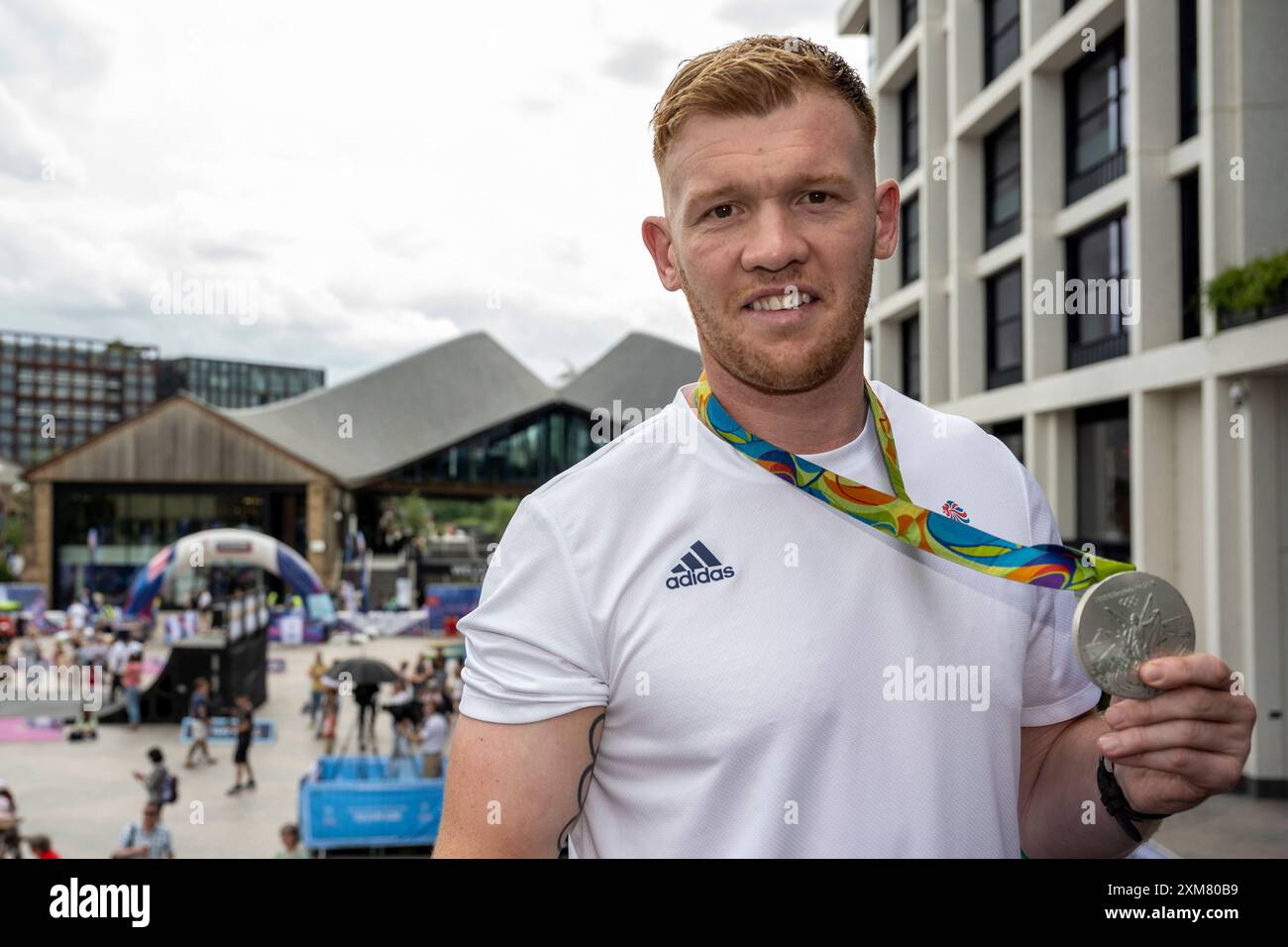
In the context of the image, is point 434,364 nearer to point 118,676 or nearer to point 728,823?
point 118,676

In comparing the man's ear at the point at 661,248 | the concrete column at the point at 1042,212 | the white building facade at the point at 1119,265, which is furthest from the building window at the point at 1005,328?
the man's ear at the point at 661,248

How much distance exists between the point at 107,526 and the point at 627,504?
55.7 metres

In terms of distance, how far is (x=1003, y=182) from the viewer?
2078 cm

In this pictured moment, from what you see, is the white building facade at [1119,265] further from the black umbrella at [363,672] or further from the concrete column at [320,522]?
the concrete column at [320,522]

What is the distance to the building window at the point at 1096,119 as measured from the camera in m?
17.4

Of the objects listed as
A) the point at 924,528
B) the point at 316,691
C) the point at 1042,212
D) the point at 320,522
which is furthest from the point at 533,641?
the point at 320,522

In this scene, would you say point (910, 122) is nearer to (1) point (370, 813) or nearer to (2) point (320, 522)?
(1) point (370, 813)

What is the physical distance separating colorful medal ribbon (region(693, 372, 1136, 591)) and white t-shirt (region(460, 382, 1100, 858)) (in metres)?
0.07

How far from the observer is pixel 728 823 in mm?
1671

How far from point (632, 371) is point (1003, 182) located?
52.1 metres

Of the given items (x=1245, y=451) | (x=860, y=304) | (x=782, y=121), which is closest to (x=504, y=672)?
(x=860, y=304)

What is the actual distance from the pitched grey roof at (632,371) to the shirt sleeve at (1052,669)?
68.8 metres

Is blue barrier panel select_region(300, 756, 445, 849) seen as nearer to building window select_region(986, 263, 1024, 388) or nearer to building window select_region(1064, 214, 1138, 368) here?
building window select_region(1064, 214, 1138, 368)
